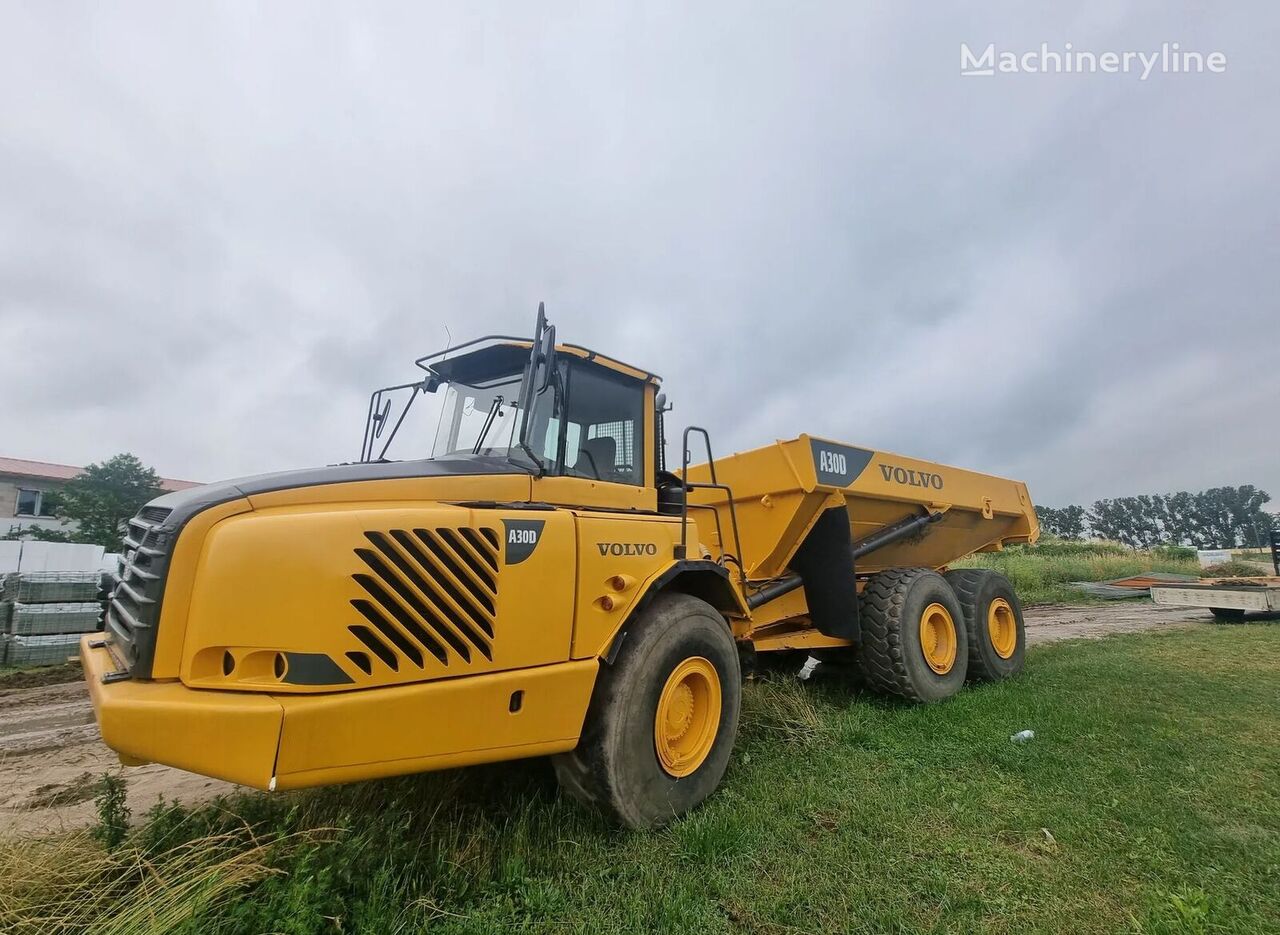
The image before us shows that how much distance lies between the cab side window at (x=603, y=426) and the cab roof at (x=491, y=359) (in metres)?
0.08

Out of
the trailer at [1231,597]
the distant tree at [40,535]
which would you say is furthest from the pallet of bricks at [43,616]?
the trailer at [1231,597]

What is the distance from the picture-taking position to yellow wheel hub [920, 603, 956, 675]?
19.7 ft

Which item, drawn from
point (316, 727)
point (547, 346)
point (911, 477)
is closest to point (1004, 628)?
point (911, 477)

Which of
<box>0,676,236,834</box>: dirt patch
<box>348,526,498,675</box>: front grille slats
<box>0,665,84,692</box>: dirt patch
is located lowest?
<box>0,676,236,834</box>: dirt patch

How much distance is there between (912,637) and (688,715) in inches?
111

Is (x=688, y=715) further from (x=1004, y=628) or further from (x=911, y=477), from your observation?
(x=1004, y=628)

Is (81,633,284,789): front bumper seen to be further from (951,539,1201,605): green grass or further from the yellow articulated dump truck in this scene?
(951,539,1201,605): green grass

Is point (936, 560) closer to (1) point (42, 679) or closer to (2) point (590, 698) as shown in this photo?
(2) point (590, 698)

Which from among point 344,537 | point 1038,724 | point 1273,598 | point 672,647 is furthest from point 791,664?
point 1273,598

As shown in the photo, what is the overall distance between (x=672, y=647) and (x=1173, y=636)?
1049cm

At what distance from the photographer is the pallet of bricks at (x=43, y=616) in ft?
30.8

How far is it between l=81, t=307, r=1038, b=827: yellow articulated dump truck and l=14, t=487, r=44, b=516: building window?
1412 inches

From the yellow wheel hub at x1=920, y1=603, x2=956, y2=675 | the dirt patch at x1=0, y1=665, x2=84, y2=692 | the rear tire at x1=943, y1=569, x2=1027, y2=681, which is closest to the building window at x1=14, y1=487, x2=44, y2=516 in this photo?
the dirt patch at x1=0, y1=665, x2=84, y2=692

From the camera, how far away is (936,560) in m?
7.91
